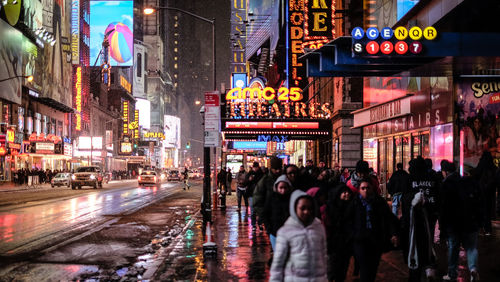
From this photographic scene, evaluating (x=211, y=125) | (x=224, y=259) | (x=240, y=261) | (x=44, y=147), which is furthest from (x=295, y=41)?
(x=44, y=147)

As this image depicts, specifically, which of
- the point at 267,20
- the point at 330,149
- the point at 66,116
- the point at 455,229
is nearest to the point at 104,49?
the point at 66,116

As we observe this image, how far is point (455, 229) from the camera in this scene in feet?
30.2

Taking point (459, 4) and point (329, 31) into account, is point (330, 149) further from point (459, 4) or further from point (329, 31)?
point (459, 4)

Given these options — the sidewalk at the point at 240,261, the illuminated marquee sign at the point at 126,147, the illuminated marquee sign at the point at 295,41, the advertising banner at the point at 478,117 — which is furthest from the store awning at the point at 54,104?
the advertising banner at the point at 478,117

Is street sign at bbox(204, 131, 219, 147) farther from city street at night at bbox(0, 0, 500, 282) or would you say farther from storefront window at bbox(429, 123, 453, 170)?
storefront window at bbox(429, 123, 453, 170)

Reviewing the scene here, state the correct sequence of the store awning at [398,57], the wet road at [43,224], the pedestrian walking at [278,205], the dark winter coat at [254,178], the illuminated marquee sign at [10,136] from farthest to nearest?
the illuminated marquee sign at [10,136] → the dark winter coat at [254,178] → the store awning at [398,57] → the wet road at [43,224] → the pedestrian walking at [278,205]

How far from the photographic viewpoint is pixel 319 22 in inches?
1412

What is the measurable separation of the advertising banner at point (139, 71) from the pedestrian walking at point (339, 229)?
184291 millimetres

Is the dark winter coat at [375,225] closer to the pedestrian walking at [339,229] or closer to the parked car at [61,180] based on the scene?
the pedestrian walking at [339,229]

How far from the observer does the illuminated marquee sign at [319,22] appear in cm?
3557

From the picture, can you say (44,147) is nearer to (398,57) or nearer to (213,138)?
(213,138)

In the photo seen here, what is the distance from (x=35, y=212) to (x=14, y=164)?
156 ft

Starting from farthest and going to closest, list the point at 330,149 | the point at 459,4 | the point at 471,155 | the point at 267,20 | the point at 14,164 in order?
the point at 267,20 → the point at 14,164 → the point at 330,149 → the point at 471,155 → the point at 459,4

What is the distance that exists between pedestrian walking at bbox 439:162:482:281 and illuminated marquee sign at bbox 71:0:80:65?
90.4m
